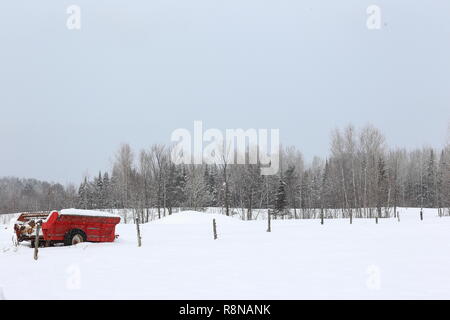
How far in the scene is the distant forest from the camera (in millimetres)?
57188

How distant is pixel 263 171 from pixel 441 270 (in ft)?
172

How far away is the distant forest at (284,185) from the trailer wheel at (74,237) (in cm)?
3683

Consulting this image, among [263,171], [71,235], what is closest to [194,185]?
[263,171]

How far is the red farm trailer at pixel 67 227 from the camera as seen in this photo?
1593cm

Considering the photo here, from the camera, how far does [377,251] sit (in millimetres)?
13258

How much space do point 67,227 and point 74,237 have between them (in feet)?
1.74

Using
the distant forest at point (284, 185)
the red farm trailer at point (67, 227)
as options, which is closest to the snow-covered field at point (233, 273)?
the red farm trailer at point (67, 227)

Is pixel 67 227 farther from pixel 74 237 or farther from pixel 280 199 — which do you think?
pixel 280 199

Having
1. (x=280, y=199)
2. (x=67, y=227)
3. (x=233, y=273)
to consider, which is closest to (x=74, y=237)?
(x=67, y=227)

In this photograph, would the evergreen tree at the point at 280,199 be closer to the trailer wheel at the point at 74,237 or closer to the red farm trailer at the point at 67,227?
the red farm trailer at the point at 67,227

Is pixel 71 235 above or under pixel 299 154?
under

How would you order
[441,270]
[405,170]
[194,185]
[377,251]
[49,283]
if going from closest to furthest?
[49,283], [441,270], [377,251], [194,185], [405,170]

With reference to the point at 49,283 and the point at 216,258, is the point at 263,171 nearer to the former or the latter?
the point at 216,258

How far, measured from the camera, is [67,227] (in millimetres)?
16328
